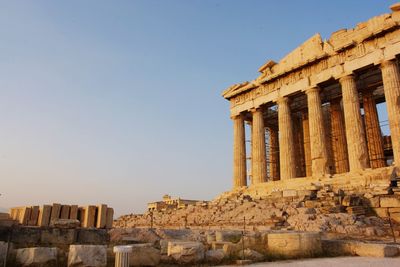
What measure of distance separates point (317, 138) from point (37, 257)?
20440mm

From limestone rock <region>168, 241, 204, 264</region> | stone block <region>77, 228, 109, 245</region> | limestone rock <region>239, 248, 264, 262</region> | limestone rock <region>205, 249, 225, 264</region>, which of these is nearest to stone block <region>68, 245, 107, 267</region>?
limestone rock <region>168, 241, 204, 264</region>

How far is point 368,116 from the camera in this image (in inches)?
1015

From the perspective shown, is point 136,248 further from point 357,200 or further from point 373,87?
point 373,87

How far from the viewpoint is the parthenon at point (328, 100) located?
20484 mm

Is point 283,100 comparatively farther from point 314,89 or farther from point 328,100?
point 328,100

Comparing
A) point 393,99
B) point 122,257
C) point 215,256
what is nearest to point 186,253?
point 215,256

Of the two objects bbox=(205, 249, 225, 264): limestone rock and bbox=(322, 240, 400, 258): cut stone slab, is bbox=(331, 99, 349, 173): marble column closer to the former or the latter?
bbox=(322, 240, 400, 258): cut stone slab

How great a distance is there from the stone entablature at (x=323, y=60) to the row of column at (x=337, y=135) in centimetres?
70

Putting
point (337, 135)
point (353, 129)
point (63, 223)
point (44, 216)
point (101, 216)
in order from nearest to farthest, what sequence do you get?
point (63, 223) < point (44, 216) < point (101, 216) < point (353, 129) < point (337, 135)

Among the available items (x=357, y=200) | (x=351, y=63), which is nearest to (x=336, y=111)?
(x=351, y=63)

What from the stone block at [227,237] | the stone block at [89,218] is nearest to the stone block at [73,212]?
the stone block at [89,218]

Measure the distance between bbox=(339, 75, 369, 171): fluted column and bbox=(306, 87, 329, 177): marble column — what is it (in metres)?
1.84

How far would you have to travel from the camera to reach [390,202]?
15195mm

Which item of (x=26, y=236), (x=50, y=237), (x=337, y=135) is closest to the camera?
(x=26, y=236)
